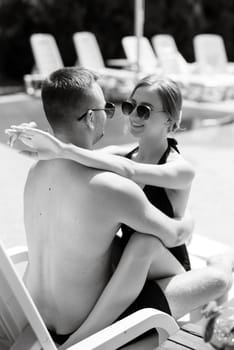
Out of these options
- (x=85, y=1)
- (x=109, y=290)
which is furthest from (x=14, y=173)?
(x=85, y=1)

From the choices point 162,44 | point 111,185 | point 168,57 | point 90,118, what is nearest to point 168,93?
point 90,118

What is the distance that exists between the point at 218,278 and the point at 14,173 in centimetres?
349

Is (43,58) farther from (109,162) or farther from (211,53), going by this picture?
(109,162)

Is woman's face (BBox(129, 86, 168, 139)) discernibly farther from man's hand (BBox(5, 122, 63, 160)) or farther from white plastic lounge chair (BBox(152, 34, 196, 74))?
white plastic lounge chair (BBox(152, 34, 196, 74))

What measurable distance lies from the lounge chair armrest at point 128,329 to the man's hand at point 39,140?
555 mm

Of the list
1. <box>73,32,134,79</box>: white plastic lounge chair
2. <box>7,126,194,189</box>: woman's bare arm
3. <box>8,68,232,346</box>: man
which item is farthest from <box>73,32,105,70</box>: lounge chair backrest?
<box>8,68,232,346</box>: man

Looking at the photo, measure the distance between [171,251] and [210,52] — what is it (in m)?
9.49

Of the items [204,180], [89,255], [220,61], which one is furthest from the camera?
[220,61]

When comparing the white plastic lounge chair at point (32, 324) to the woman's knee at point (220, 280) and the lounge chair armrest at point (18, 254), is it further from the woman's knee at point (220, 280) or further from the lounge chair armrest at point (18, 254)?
the lounge chair armrest at point (18, 254)

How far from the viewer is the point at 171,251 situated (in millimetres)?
2141

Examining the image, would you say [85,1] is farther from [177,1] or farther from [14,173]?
[14,173]

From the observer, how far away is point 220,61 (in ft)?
36.0

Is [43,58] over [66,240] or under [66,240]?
under

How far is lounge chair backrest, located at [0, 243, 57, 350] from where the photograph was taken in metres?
1.62
